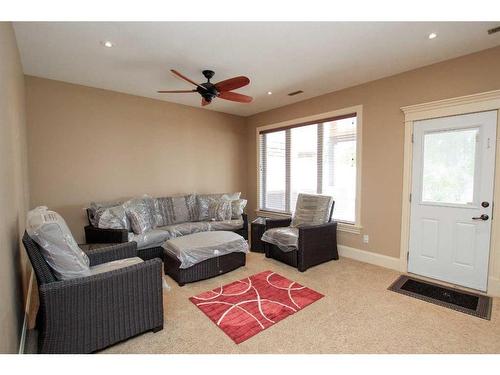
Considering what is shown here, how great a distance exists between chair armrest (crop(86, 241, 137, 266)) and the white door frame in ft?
11.1

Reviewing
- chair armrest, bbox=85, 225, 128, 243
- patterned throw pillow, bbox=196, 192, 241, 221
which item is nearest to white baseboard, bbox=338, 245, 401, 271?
patterned throw pillow, bbox=196, 192, 241, 221

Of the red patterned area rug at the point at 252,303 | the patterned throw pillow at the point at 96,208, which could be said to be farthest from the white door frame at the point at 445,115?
the patterned throw pillow at the point at 96,208

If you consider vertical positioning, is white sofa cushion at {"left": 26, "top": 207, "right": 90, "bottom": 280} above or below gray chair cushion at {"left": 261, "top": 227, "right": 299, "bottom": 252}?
above

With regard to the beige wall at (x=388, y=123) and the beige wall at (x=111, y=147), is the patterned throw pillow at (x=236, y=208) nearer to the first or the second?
the beige wall at (x=111, y=147)

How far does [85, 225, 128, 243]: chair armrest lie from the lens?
10.1 feet

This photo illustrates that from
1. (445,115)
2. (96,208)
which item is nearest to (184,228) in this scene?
(96,208)

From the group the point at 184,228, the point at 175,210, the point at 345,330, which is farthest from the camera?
the point at 175,210

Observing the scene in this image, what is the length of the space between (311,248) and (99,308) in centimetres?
252

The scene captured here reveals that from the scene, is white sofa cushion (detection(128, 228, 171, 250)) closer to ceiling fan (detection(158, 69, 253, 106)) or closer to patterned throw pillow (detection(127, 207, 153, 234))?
patterned throw pillow (detection(127, 207, 153, 234))

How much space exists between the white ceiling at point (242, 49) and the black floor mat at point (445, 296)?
8.70ft

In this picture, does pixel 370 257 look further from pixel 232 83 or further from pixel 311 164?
pixel 232 83

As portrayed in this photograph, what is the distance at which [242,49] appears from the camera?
260 centimetres
